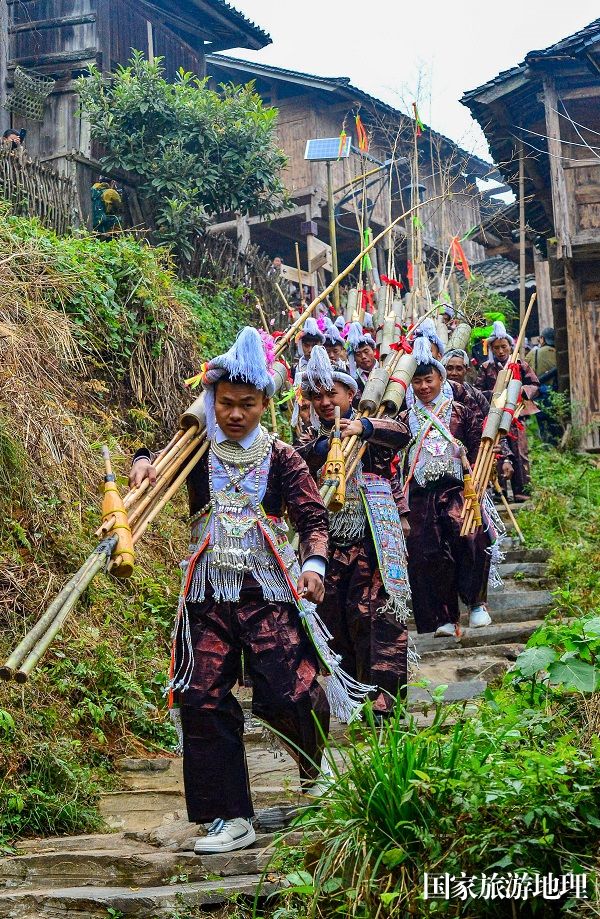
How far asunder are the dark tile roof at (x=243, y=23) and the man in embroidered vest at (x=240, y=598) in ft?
45.5

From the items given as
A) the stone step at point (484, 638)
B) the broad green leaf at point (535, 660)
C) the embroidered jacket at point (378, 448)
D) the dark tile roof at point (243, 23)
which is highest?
the dark tile roof at point (243, 23)

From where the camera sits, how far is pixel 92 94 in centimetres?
1325

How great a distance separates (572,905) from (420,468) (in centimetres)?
489

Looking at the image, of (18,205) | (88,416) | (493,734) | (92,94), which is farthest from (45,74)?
(493,734)

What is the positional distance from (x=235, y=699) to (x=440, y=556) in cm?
360

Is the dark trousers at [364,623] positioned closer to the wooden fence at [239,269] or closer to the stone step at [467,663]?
the stone step at [467,663]

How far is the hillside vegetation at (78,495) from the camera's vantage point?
546 cm

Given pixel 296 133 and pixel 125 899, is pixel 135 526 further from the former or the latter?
pixel 296 133

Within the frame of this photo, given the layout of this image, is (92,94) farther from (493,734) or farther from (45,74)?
(493,734)

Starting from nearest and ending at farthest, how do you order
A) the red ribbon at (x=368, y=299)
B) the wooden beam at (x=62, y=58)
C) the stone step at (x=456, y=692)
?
the stone step at (x=456, y=692), the red ribbon at (x=368, y=299), the wooden beam at (x=62, y=58)

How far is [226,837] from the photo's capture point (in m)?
4.15

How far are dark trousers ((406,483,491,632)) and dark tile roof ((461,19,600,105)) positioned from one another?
26.8 ft

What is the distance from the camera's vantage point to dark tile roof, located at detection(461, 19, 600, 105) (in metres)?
13.5

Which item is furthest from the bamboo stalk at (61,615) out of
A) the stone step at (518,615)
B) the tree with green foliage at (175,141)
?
the tree with green foliage at (175,141)
